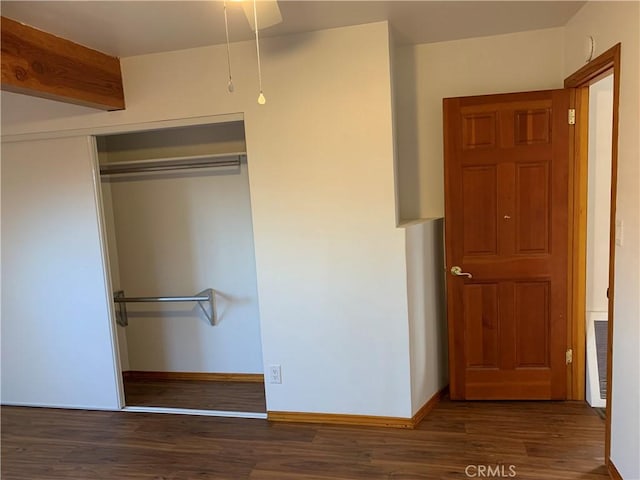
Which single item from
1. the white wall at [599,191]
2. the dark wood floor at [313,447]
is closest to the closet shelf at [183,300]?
the dark wood floor at [313,447]

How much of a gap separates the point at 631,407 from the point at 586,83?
1.80 meters

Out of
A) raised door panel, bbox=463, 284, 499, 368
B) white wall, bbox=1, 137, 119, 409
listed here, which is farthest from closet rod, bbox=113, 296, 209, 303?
raised door panel, bbox=463, 284, 499, 368

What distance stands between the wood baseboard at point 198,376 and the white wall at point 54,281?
63 cm

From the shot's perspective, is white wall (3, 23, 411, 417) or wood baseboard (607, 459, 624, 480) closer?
wood baseboard (607, 459, 624, 480)

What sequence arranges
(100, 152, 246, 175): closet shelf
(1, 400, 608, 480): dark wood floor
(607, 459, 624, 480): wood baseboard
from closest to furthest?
(607, 459, 624, 480): wood baseboard
(1, 400, 608, 480): dark wood floor
(100, 152, 246, 175): closet shelf

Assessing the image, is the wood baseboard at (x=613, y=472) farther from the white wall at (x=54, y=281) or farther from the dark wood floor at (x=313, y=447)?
the white wall at (x=54, y=281)

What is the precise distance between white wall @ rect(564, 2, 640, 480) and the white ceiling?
1.83 ft

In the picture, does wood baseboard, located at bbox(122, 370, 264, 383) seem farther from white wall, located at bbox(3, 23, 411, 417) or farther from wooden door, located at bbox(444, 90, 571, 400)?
wooden door, located at bbox(444, 90, 571, 400)

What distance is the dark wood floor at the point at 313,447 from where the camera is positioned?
243cm

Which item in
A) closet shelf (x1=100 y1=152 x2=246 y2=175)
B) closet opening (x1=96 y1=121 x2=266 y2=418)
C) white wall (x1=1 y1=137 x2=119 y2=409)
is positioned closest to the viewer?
white wall (x1=1 y1=137 x2=119 y2=409)

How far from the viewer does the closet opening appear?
3566 mm

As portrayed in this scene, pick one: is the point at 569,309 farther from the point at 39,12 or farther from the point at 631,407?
the point at 39,12

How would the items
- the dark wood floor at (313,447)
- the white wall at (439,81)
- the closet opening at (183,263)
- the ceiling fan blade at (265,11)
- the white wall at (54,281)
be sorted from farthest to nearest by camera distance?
the closet opening at (183,263), the white wall at (54,281), the white wall at (439,81), the dark wood floor at (313,447), the ceiling fan blade at (265,11)

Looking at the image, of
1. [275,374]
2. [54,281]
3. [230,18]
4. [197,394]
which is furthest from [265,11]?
[197,394]
